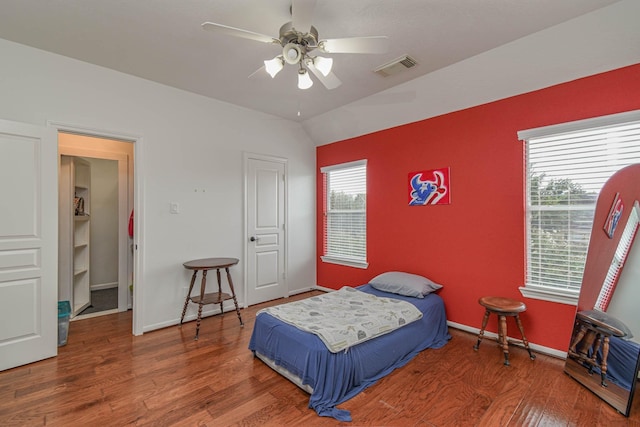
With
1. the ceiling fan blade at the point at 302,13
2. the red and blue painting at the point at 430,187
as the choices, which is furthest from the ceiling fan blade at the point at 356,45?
the red and blue painting at the point at 430,187

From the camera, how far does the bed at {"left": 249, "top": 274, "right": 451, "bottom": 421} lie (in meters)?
2.02

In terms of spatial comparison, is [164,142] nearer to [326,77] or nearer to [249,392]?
[326,77]

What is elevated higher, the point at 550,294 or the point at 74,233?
the point at 74,233

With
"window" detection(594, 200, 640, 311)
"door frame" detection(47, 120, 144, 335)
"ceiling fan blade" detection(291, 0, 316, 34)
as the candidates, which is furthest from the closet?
"window" detection(594, 200, 640, 311)

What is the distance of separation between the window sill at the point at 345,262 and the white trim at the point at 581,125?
2455 mm

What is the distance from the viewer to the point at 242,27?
7.62 feet

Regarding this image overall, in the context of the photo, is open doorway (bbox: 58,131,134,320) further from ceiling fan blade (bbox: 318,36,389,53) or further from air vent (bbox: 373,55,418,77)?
air vent (bbox: 373,55,418,77)

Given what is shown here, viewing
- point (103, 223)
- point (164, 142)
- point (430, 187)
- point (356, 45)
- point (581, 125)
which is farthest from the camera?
point (103, 223)

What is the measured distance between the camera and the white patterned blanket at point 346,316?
7.29ft

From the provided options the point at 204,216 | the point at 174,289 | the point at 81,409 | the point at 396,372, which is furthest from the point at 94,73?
the point at 396,372

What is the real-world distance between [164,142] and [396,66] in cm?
270

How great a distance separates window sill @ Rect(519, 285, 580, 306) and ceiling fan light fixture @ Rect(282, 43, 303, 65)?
9.46ft

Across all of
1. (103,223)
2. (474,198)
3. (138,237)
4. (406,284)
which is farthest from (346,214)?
(103,223)

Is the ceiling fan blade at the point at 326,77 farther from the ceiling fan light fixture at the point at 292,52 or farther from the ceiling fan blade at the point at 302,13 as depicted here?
the ceiling fan blade at the point at 302,13
